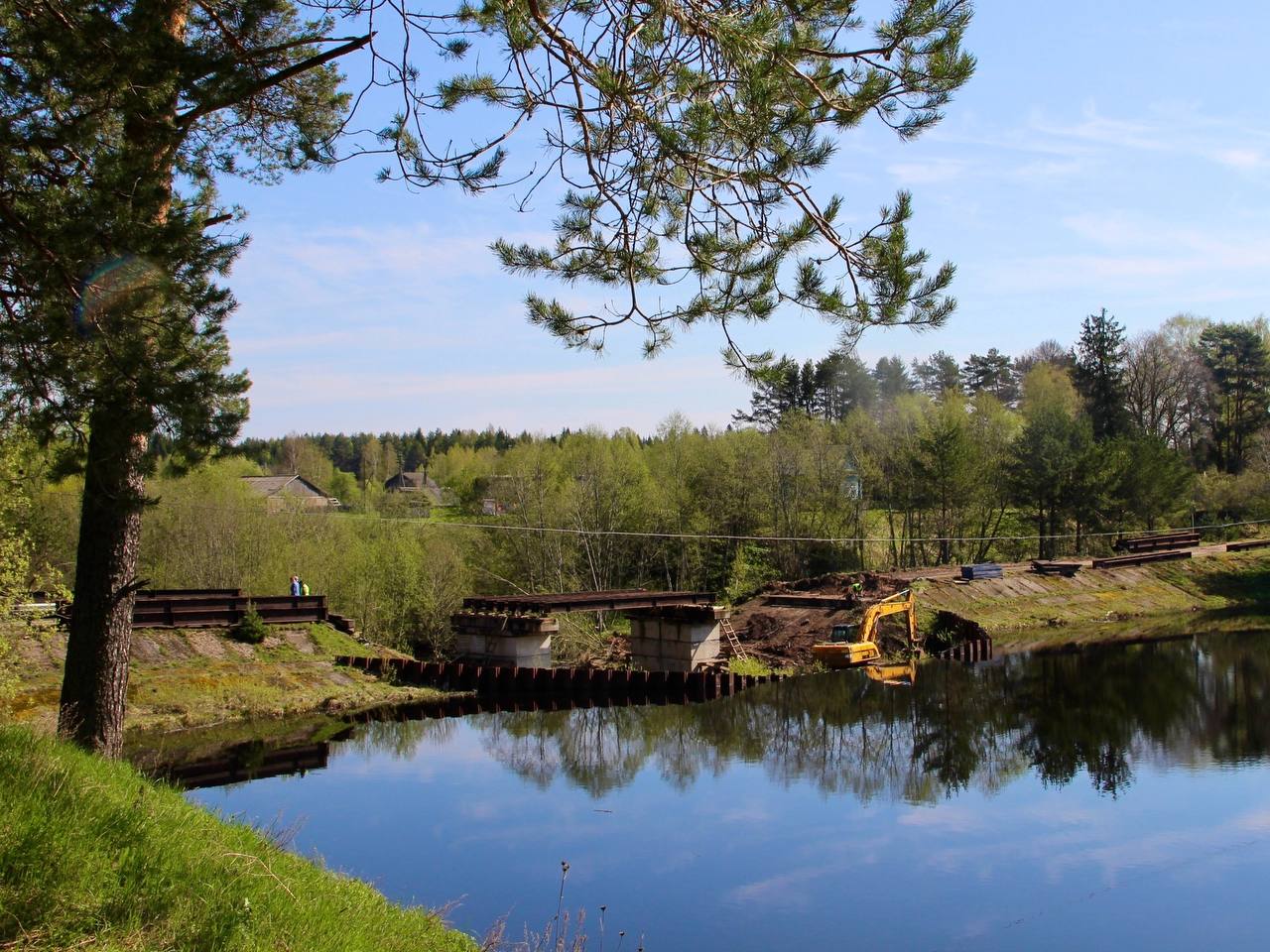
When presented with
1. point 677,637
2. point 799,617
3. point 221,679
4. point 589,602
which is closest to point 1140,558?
point 799,617

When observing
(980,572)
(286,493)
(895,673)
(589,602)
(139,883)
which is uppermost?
(286,493)

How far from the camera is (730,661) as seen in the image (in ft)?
102

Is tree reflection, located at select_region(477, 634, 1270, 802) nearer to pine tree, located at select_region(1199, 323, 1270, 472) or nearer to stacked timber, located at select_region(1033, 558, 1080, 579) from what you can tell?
stacked timber, located at select_region(1033, 558, 1080, 579)

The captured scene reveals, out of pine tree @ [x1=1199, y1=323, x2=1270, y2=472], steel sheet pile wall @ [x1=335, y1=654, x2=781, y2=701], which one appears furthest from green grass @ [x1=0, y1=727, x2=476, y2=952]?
pine tree @ [x1=1199, y1=323, x2=1270, y2=472]

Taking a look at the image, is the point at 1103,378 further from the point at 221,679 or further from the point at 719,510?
the point at 221,679

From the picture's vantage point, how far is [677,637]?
30844mm

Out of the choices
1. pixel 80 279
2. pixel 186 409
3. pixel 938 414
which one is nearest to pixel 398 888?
pixel 186 409

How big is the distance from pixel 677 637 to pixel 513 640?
15.5ft

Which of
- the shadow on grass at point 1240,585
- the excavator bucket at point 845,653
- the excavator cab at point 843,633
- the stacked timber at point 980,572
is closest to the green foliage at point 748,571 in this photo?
the stacked timber at point 980,572

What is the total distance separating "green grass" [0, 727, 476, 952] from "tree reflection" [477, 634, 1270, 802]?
11.3 metres

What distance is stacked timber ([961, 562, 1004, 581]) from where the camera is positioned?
41.8 metres

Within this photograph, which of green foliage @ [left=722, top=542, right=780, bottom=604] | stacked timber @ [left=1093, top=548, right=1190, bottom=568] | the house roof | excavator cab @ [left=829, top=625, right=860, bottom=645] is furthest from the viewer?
the house roof

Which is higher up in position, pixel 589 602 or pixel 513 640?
pixel 589 602

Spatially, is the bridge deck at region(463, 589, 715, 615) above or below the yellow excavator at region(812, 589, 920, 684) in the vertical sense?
above
